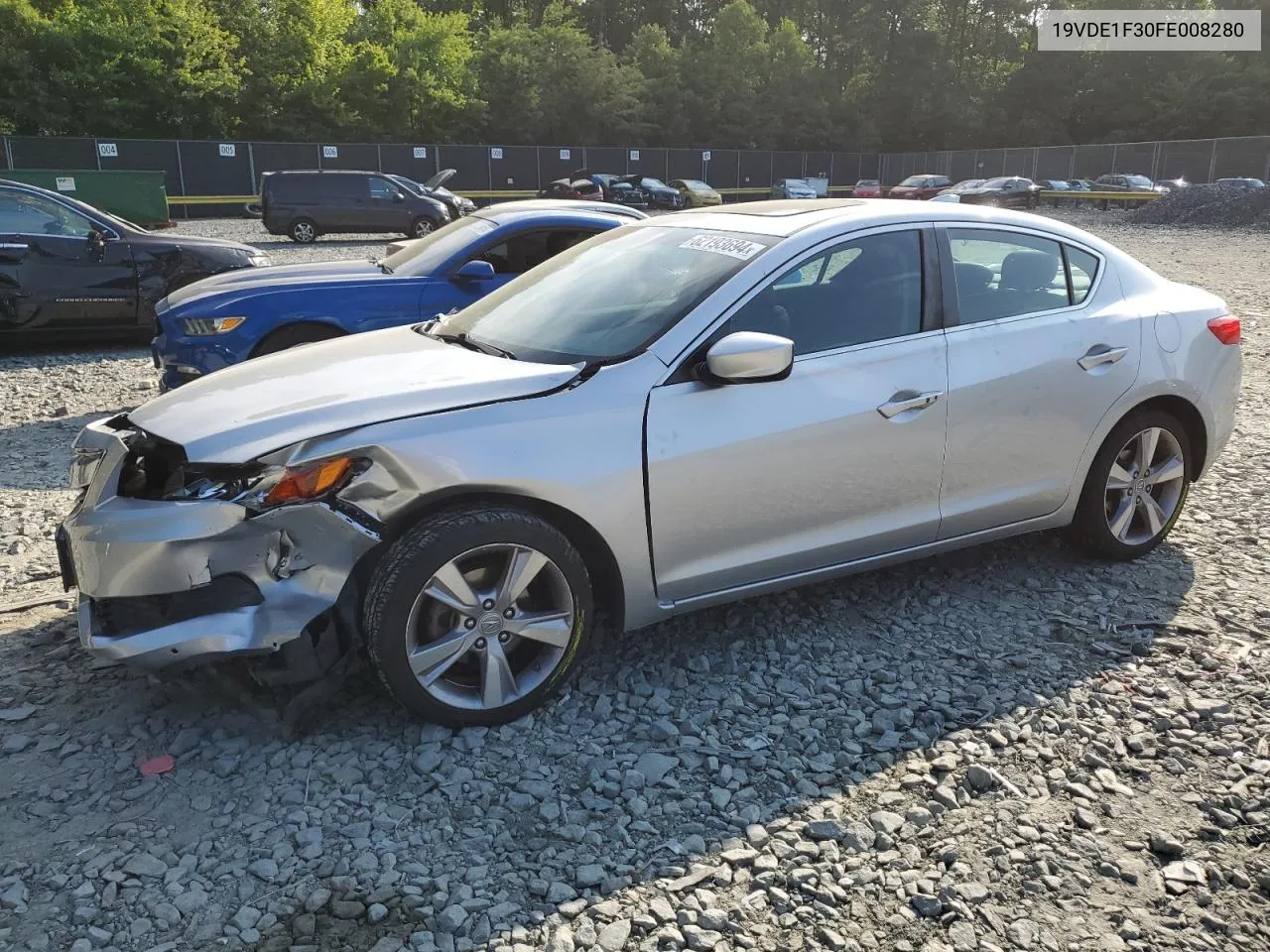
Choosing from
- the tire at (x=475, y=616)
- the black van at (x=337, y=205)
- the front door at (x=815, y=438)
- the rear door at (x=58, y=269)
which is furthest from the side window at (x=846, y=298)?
the black van at (x=337, y=205)

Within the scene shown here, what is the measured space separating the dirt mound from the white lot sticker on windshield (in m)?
29.8

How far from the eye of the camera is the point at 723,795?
3037 millimetres

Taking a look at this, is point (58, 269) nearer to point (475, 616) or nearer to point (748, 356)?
point (475, 616)

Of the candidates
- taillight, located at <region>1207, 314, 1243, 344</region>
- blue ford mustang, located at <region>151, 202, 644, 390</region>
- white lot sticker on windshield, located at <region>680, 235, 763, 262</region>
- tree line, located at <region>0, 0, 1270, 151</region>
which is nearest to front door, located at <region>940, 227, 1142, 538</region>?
taillight, located at <region>1207, 314, 1243, 344</region>

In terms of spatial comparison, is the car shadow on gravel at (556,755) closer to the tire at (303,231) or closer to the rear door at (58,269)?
the rear door at (58,269)

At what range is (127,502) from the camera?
10.4 feet

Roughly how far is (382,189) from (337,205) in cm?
113

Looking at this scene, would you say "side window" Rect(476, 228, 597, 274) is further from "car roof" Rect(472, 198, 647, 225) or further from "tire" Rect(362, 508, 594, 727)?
"tire" Rect(362, 508, 594, 727)

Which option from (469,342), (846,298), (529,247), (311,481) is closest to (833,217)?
(846,298)

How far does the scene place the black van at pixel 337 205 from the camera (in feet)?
76.8

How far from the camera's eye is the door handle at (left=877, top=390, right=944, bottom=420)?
3797mm

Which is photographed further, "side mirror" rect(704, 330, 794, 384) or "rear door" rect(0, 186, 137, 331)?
"rear door" rect(0, 186, 137, 331)

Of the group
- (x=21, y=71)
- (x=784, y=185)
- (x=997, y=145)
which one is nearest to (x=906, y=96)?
(x=997, y=145)

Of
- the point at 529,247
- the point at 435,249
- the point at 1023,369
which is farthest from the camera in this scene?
the point at 435,249
